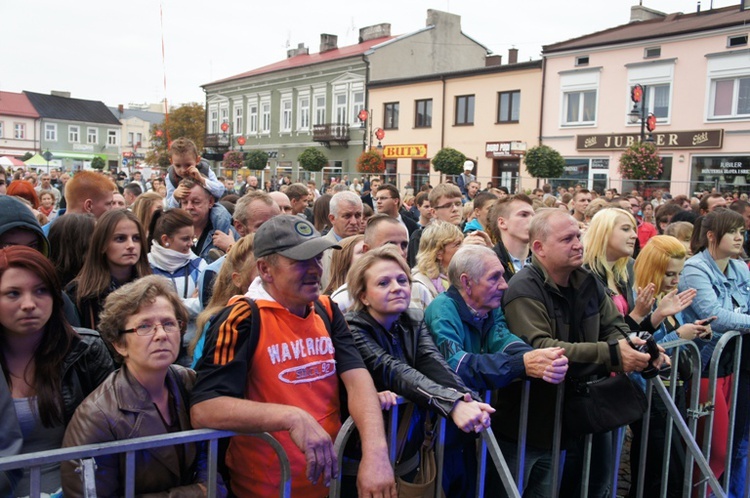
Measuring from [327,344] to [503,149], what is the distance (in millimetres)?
29120

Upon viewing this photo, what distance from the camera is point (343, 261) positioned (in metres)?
4.02

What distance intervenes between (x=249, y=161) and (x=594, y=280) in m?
37.8

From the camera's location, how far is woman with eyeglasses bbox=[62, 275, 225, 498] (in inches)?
85.2

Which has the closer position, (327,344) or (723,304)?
(327,344)

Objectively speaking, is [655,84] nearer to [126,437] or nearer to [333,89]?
[333,89]

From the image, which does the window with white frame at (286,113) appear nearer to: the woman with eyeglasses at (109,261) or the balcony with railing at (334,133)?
the balcony with railing at (334,133)

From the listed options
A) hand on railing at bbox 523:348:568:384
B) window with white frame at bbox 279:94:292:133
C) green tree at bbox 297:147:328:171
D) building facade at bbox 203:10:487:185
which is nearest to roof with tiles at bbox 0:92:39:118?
building facade at bbox 203:10:487:185

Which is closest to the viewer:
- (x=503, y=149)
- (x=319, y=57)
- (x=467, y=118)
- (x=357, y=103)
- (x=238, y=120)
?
(x=503, y=149)

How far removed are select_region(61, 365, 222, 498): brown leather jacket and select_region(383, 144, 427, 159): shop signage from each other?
1292 inches

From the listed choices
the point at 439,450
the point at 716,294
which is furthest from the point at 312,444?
the point at 716,294

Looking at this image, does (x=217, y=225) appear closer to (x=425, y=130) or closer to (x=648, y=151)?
(x=648, y=151)

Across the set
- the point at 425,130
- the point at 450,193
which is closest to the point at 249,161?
the point at 425,130

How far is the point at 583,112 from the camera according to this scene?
2797 centimetres

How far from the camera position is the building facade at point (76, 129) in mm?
70062
